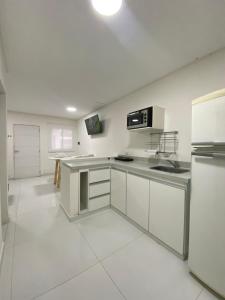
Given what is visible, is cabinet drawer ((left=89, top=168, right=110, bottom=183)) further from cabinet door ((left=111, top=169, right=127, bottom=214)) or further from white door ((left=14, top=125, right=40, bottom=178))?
white door ((left=14, top=125, right=40, bottom=178))

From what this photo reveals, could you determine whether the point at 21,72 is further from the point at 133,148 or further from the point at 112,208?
the point at 112,208

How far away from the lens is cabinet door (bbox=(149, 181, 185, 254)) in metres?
1.42

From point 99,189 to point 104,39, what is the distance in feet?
6.93

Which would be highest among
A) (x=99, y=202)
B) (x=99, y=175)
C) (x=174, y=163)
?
(x=174, y=163)

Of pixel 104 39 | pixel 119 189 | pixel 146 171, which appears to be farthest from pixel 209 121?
pixel 119 189

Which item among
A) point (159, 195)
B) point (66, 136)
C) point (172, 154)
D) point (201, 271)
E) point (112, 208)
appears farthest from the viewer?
point (66, 136)

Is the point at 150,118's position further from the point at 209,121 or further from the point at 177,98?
the point at 209,121

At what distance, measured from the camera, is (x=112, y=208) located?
249 cm

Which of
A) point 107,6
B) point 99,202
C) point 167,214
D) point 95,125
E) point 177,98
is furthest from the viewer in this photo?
point 95,125

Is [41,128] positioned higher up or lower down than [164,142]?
higher up

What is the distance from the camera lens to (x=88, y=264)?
1367 mm

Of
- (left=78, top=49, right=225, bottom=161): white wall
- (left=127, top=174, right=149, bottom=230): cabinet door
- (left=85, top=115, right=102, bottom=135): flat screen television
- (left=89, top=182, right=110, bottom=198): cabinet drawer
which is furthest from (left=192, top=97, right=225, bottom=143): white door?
(left=85, top=115, right=102, bottom=135): flat screen television

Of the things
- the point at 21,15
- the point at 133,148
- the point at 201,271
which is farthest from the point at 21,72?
the point at 201,271

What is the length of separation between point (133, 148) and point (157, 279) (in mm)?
2051
